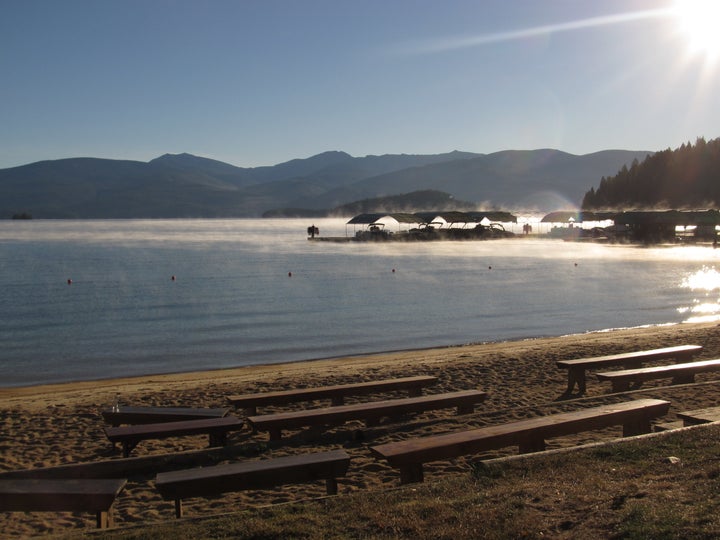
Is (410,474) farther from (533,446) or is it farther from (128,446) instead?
(128,446)

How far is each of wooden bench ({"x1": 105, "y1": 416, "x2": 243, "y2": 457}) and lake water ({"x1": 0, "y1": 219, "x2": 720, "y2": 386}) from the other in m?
7.92

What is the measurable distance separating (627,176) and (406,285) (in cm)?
10372

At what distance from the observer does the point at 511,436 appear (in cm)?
587

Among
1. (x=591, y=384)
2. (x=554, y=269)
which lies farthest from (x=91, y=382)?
(x=554, y=269)

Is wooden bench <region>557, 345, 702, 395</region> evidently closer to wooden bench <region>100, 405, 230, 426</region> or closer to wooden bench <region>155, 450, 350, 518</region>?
wooden bench <region>100, 405, 230, 426</region>

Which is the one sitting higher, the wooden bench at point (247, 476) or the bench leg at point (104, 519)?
the wooden bench at point (247, 476)

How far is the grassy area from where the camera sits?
3891 mm

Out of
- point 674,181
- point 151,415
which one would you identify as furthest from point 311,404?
point 674,181

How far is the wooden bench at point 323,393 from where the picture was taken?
27.6 feet

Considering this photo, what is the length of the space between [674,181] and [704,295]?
97.1m

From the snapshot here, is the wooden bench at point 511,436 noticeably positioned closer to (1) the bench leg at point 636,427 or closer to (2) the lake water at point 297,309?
(1) the bench leg at point 636,427

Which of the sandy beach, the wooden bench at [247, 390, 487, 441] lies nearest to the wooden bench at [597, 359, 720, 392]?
the sandy beach

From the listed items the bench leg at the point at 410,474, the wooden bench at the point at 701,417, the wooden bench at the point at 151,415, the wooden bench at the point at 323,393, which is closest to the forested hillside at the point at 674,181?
the wooden bench at the point at 323,393

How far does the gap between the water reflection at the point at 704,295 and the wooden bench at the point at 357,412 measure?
52.4ft
